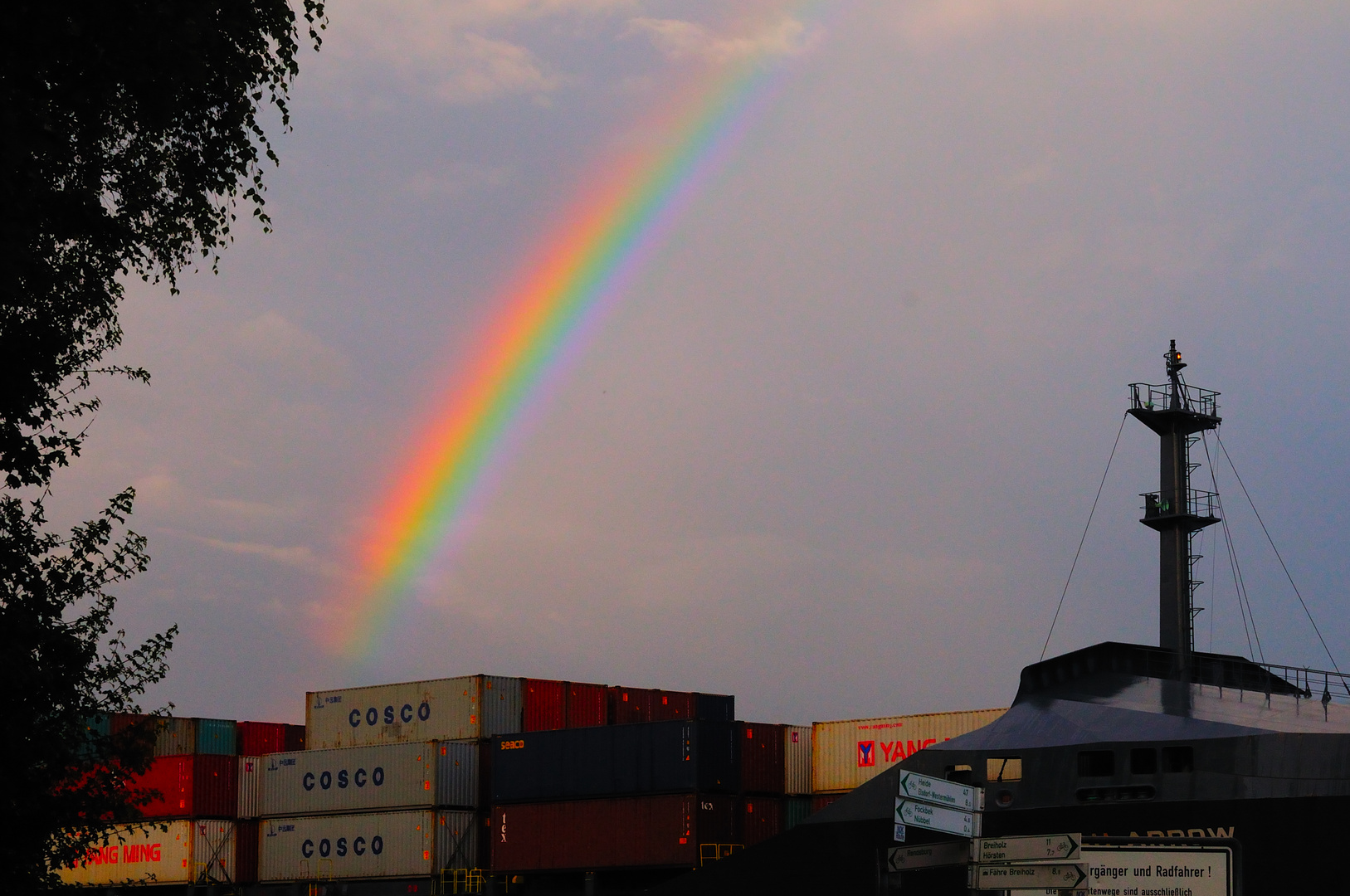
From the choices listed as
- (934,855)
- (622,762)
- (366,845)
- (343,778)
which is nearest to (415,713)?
(343,778)

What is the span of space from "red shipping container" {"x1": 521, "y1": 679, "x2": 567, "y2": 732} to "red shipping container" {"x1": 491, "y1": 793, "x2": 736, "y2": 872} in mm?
6562

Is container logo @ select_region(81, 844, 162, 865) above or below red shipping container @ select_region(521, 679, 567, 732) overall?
below

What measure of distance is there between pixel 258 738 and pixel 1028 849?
165ft

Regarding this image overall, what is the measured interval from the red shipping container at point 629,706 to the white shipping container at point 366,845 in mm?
6421

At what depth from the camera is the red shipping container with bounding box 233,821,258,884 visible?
50.7 metres

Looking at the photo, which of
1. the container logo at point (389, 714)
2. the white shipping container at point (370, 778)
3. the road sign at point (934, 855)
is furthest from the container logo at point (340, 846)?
the road sign at point (934, 855)

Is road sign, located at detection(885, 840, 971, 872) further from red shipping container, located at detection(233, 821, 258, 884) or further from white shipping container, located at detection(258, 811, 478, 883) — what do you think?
red shipping container, located at detection(233, 821, 258, 884)

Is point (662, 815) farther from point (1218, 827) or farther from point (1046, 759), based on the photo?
point (1218, 827)

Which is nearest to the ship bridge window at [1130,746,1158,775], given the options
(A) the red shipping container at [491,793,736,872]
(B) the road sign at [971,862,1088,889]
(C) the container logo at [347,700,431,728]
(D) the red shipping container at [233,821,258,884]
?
(A) the red shipping container at [491,793,736,872]

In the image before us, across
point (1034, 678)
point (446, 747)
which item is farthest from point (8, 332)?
point (446, 747)

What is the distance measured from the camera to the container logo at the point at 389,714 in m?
47.8

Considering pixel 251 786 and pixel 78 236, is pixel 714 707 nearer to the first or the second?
pixel 251 786

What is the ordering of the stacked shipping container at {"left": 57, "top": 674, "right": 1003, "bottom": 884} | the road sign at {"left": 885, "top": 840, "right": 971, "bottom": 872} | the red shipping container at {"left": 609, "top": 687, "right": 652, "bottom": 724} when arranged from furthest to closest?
1. the red shipping container at {"left": 609, "top": 687, "right": 652, "bottom": 724}
2. the stacked shipping container at {"left": 57, "top": 674, "right": 1003, "bottom": 884}
3. the road sign at {"left": 885, "top": 840, "right": 971, "bottom": 872}

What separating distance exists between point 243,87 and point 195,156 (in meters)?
1.29
